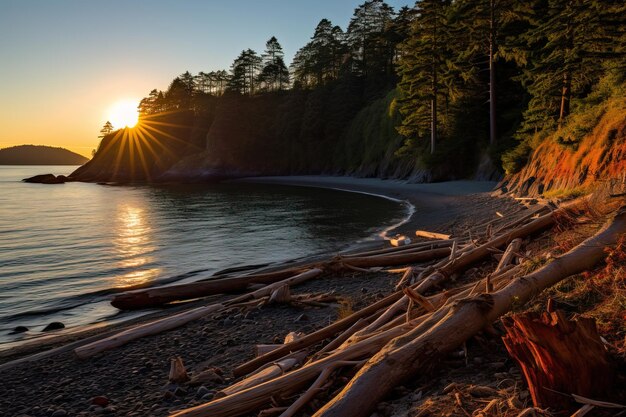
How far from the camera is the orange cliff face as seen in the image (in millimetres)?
14344

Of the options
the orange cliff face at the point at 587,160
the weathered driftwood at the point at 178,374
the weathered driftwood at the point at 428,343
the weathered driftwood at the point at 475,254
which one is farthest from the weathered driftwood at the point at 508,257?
the orange cliff face at the point at 587,160

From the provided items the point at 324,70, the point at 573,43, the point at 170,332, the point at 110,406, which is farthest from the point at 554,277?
the point at 324,70


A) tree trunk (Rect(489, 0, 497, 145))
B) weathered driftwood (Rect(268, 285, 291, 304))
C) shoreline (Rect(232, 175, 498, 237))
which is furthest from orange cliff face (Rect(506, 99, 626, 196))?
tree trunk (Rect(489, 0, 497, 145))

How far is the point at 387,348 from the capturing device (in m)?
3.71

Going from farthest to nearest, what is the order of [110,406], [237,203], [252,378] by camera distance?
[237,203]
[110,406]
[252,378]

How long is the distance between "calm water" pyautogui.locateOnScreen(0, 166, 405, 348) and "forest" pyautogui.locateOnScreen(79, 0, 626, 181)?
421 inches

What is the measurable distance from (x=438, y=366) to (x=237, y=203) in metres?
34.3

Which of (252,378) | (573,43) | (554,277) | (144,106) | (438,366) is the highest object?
(144,106)

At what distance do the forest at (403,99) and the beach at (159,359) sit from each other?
15124 millimetres

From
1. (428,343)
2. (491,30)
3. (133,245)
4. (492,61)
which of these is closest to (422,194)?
(492,61)

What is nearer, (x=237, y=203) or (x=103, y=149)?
(x=237, y=203)

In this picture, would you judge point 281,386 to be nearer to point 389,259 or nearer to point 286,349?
point 286,349

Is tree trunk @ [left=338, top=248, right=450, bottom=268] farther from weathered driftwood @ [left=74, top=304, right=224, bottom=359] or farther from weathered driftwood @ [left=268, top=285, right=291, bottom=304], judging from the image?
weathered driftwood @ [left=74, top=304, right=224, bottom=359]

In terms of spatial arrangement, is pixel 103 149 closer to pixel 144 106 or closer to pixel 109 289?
pixel 144 106
